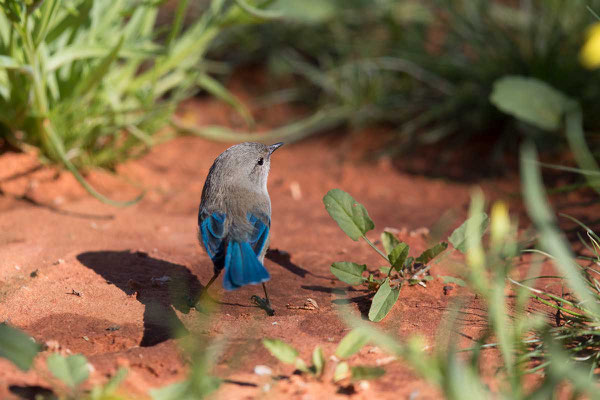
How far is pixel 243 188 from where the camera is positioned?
3.12 m

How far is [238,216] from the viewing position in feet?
9.50

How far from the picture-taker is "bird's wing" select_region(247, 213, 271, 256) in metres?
2.75

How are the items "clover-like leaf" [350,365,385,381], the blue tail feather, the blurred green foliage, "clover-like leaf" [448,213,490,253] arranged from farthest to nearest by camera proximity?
the blurred green foliage, "clover-like leaf" [448,213,490,253], the blue tail feather, "clover-like leaf" [350,365,385,381]

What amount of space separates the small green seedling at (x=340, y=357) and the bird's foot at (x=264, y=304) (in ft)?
1.88

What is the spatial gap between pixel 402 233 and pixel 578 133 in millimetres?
1617

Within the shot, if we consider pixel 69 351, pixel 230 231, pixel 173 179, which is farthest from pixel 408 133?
pixel 69 351

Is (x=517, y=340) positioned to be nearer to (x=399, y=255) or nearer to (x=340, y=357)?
(x=340, y=357)

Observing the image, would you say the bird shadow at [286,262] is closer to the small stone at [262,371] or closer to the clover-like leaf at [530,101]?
the small stone at [262,371]

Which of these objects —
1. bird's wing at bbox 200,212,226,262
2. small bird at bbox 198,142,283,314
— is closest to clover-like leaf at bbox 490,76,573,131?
small bird at bbox 198,142,283,314

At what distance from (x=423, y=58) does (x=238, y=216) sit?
3.31 meters

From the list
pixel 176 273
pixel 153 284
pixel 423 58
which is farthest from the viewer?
pixel 423 58

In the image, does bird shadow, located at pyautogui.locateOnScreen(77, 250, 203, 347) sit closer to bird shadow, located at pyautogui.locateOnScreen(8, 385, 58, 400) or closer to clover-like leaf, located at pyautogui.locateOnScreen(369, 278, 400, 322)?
bird shadow, located at pyautogui.locateOnScreen(8, 385, 58, 400)

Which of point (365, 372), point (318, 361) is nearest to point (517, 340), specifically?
point (365, 372)

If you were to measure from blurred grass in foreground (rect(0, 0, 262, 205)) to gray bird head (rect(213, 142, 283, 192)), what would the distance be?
87 centimetres
